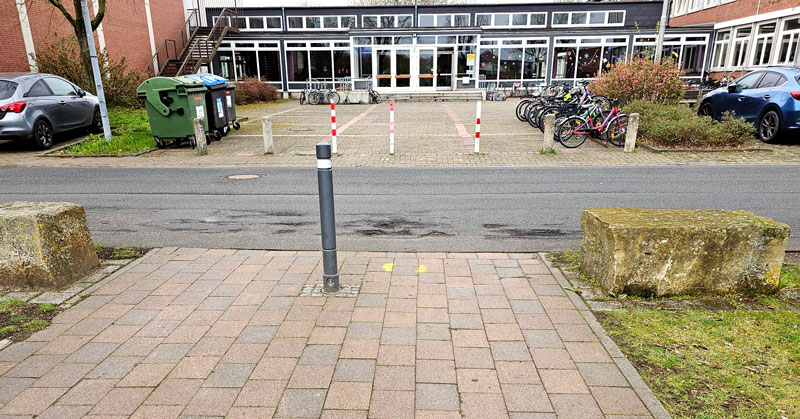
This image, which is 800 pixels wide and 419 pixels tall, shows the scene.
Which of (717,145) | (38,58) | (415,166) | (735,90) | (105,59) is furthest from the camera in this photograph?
(105,59)

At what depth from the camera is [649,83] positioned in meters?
14.1

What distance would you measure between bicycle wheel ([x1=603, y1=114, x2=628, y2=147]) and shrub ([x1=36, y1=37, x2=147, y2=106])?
15.6 meters

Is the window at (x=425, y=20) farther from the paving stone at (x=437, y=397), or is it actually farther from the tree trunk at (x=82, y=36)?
the paving stone at (x=437, y=397)

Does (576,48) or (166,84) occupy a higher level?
(576,48)

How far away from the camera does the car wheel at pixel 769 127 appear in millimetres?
11397

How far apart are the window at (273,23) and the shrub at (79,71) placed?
1628 centimetres

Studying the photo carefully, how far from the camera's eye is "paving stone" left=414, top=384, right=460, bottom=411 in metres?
2.64

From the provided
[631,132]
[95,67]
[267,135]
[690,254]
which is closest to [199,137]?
[267,135]

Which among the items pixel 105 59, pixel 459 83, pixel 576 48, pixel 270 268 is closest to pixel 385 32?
pixel 459 83

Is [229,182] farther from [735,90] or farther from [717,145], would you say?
[735,90]

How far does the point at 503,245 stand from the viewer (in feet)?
17.4

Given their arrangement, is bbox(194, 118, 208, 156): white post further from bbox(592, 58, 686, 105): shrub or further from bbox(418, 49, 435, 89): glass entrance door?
bbox(418, 49, 435, 89): glass entrance door

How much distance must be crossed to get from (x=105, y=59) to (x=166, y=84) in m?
9.69

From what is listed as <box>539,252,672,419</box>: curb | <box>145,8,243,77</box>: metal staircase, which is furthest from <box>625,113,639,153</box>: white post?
<box>145,8,243,77</box>: metal staircase
